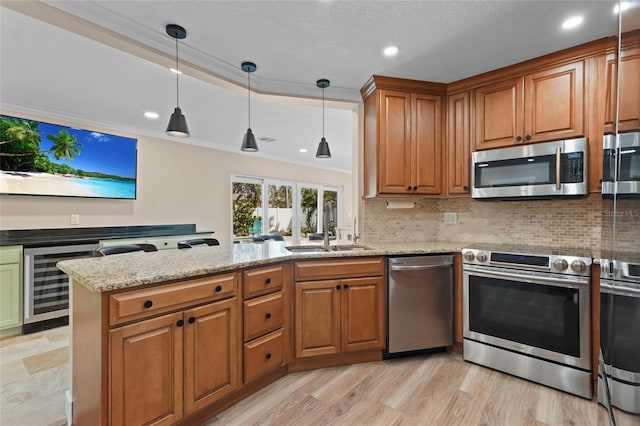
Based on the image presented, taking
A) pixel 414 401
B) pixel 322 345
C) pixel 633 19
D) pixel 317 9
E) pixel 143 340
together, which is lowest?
pixel 414 401

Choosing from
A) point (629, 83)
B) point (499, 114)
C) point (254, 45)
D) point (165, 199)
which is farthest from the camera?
point (165, 199)

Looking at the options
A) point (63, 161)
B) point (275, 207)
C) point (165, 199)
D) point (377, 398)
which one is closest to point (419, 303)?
point (377, 398)

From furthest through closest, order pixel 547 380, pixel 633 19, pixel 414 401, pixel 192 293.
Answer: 1. pixel 547 380
2. pixel 414 401
3. pixel 192 293
4. pixel 633 19

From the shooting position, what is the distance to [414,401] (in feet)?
6.21

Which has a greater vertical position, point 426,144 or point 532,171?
point 426,144

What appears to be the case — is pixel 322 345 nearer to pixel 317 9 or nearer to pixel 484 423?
pixel 484 423

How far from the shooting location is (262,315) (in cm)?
197

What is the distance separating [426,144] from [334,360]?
2.06 m

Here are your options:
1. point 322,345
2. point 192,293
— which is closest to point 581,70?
point 322,345

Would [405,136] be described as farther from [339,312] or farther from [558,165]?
[339,312]

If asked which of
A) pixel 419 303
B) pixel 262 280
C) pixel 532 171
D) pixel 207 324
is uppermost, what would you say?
pixel 532 171

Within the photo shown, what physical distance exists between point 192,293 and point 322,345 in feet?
3.73

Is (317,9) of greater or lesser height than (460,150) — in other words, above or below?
above

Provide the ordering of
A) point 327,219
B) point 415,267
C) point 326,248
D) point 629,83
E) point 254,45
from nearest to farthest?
point 629,83 < point 254,45 < point 415,267 < point 326,248 < point 327,219
